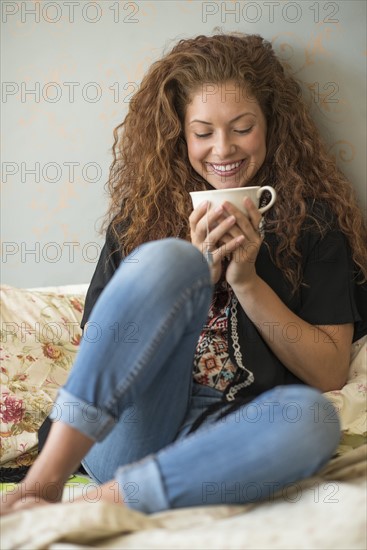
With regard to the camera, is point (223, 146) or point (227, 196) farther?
point (223, 146)

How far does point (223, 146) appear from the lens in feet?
5.05

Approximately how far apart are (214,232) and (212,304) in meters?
0.23

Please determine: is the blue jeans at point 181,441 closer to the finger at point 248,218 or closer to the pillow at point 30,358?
the finger at point 248,218

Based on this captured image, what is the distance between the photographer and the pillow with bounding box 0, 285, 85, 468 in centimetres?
150

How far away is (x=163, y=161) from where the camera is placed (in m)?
1.70

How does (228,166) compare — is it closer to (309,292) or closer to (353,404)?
(309,292)

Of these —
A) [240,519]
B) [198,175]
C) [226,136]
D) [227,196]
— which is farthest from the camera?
[198,175]

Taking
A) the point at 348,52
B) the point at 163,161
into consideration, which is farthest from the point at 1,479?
the point at 348,52

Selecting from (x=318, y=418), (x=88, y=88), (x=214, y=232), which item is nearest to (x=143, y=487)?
(x=318, y=418)

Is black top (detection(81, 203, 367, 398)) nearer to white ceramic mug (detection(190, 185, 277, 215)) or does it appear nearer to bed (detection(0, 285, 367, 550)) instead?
bed (detection(0, 285, 367, 550))

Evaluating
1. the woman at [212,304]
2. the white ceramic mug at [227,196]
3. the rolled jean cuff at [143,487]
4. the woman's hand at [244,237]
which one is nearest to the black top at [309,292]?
the woman at [212,304]

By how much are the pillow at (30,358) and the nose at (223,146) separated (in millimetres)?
475

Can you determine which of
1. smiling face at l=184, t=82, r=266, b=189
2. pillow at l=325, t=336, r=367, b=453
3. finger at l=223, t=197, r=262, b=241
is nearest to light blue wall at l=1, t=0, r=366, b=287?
smiling face at l=184, t=82, r=266, b=189

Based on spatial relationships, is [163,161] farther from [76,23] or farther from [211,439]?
[211,439]
